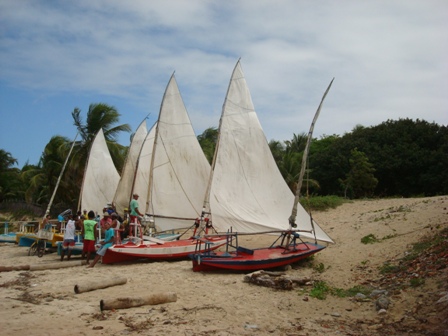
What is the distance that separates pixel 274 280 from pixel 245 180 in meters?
4.96

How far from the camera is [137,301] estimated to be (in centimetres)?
1046

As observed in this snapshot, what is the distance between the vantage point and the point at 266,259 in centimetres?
1442

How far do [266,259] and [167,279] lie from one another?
2.94m

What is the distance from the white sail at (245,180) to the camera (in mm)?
16219

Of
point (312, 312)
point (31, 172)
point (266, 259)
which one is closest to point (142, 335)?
point (312, 312)

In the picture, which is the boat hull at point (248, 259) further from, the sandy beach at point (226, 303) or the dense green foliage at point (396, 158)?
the dense green foliage at point (396, 158)

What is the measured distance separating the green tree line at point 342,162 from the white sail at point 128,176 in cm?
709

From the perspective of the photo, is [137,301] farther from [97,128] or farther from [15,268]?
[97,128]

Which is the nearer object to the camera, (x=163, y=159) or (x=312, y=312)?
(x=312, y=312)

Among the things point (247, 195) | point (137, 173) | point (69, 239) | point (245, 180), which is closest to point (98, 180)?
point (137, 173)

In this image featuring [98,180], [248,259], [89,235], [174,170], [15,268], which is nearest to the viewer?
[248,259]

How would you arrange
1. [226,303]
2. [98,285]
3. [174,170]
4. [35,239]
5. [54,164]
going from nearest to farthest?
[226,303]
[98,285]
[174,170]
[35,239]
[54,164]

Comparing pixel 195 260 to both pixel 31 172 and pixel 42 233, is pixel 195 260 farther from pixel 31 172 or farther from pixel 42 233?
pixel 31 172

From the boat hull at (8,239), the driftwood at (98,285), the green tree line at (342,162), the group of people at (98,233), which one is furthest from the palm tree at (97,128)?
the driftwood at (98,285)
